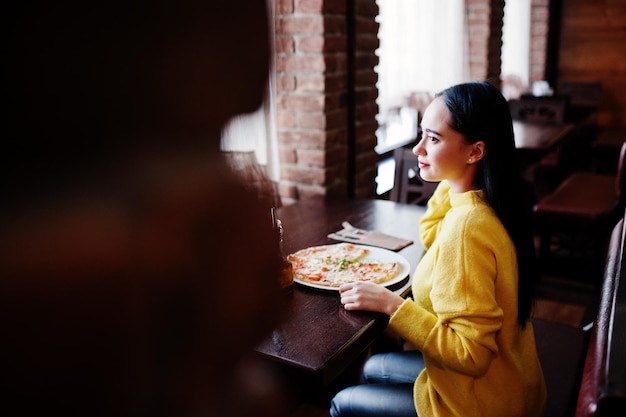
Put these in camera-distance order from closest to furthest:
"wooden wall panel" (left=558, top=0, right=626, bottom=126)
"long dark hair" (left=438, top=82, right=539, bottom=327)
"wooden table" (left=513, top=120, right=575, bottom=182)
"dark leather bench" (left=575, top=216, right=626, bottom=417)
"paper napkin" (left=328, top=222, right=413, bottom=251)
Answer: "dark leather bench" (left=575, top=216, right=626, bottom=417) → "long dark hair" (left=438, top=82, right=539, bottom=327) → "paper napkin" (left=328, top=222, right=413, bottom=251) → "wooden table" (left=513, top=120, right=575, bottom=182) → "wooden wall panel" (left=558, top=0, right=626, bottom=126)

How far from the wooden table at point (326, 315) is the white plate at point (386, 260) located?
0.02 metres

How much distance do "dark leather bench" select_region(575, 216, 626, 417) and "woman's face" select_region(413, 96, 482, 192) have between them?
39cm

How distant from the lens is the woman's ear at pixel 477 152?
52.4 inches

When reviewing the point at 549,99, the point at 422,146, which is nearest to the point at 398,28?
the point at 549,99

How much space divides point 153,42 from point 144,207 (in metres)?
0.06

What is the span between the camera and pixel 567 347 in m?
1.85

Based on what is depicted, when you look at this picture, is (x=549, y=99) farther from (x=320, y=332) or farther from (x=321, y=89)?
(x=320, y=332)

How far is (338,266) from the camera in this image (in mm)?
1620

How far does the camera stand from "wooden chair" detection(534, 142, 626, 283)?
3.23 m

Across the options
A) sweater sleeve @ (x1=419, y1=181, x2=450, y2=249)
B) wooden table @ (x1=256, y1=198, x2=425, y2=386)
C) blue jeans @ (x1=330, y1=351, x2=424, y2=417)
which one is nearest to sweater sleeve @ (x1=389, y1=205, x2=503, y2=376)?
wooden table @ (x1=256, y1=198, x2=425, y2=386)

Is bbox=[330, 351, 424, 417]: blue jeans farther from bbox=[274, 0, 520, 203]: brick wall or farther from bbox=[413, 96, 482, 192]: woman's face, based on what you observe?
bbox=[274, 0, 520, 203]: brick wall

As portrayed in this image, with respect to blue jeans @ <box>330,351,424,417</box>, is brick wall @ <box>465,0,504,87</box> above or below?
above

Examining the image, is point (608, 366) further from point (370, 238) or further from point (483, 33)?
point (483, 33)

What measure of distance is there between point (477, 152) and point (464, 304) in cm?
37
